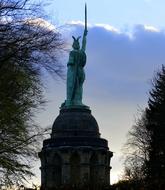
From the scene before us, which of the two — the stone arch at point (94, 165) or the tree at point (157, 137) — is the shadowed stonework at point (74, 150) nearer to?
the stone arch at point (94, 165)

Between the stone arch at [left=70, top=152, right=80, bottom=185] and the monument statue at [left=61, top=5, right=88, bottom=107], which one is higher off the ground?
the monument statue at [left=61, top=5, right=88, bottom=107]

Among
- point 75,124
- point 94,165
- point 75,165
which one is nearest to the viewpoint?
point 75,165

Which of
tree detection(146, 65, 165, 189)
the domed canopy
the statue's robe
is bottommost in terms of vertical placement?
tree detection(146, 65, 165, 189)

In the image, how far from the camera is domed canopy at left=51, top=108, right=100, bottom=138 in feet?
184

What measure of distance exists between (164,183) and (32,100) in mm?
4072

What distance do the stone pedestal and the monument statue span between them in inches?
67.0

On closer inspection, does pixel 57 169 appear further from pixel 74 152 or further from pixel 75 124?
pixel 75 124

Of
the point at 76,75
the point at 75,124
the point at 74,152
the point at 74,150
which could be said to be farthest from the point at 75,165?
the point at 76,75

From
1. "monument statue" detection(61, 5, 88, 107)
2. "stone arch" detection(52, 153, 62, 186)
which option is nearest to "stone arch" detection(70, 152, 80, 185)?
"stone arch" detection(52, 153, 62, 186)

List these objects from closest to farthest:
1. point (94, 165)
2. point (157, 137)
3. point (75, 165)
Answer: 1. point (157, 137)
2. point (75, 165)
3. point (94, 165)

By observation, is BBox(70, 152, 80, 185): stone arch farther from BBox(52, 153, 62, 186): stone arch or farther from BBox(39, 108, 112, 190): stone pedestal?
BBox(52, 153, 62, 186): stone arch

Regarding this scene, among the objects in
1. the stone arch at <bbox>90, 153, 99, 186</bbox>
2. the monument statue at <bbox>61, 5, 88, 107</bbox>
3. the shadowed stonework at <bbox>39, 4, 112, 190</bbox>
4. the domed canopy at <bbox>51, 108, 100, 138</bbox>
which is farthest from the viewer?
the monument statue at <bbox>61, 5, 88, 107</bbox>

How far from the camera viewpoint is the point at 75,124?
56375 mm

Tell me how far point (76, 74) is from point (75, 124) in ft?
15.0
